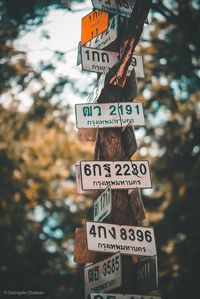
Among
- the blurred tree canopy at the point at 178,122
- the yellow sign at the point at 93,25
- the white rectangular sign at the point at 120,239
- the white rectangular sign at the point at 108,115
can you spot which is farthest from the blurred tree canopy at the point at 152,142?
the white rectangular sign at the point at 120,239

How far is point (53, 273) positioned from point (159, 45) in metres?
13.5

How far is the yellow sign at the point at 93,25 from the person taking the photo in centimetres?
489

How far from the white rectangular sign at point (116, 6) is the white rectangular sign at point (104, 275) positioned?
2.97 metres

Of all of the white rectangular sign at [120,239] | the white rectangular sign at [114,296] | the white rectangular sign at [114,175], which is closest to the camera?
the white rectangular sign at [114,296]

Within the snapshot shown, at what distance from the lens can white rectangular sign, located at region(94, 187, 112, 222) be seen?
3704 mm

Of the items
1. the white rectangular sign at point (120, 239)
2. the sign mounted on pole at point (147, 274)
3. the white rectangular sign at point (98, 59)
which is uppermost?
the white rectangular sign at point (98, 59)

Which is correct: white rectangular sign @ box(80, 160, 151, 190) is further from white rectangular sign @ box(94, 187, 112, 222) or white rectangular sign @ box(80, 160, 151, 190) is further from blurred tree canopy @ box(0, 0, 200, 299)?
blurred tree canopy @ box(0, 0, 200, 299)

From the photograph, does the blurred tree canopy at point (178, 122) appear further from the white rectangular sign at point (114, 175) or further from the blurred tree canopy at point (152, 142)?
the white rectangular sign at point (114, 175)

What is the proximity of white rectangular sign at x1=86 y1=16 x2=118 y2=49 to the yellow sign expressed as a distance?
0.09 meters

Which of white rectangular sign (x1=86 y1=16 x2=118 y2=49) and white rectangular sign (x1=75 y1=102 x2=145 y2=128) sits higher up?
white rectangular sign (x1=86 y1=16 x2=118 y2=49)

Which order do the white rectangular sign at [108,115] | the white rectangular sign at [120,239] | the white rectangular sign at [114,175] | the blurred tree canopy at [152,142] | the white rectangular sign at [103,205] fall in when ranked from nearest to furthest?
the white rectangular sign at [120,239] → the white rectangular sign at [103,205] → the white rectangular sign at [114,175] → the white rectangular sign at [108,115] → the blurred tree canopy at [152,142]

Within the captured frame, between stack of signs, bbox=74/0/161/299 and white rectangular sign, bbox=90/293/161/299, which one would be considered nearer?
white rectangular sign, bbox=90/293/161/299

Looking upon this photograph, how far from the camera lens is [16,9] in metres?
8.95

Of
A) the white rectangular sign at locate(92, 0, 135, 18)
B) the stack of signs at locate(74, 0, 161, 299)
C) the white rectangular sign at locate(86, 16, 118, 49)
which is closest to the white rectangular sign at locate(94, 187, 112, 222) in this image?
the stack of signs at locate(74, 0, 161, 299)
